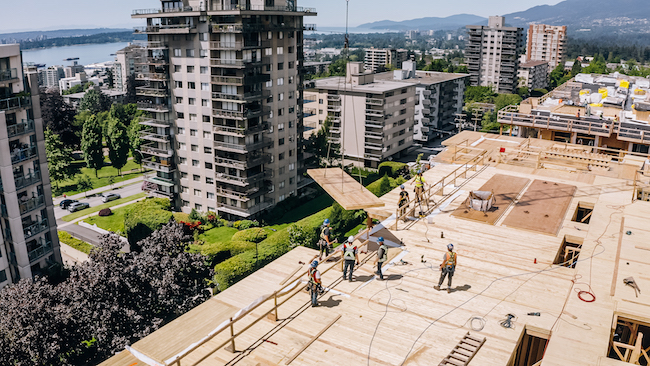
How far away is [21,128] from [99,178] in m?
58.3

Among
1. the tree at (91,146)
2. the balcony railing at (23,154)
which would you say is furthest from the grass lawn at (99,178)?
the balcony railing at (23,154)

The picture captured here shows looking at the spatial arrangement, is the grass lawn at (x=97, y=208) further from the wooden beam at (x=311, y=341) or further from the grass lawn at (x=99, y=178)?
the wooden beam at (x=311, y=341)

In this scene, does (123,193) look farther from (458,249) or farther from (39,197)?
(458,249)

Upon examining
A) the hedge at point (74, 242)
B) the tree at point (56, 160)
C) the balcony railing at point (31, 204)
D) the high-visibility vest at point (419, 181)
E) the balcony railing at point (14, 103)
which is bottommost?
the hedge at point (74, 242)

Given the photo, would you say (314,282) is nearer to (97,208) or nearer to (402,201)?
(402,201)

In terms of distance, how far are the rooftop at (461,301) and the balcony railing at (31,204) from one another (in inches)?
1315

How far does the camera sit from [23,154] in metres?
48.3

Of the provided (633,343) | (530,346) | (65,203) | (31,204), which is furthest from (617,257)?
(65,203)

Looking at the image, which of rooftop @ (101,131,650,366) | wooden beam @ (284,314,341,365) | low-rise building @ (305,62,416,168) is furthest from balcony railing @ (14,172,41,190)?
low-rise building @ (305,62,416,168)

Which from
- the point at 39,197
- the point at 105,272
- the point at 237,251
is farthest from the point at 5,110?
the point at 237,251

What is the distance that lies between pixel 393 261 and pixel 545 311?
25.9 ft

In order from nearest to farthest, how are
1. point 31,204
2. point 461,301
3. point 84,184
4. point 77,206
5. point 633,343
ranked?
point 633,343
point 461,301
point 31,204
point 77,206
point 84,184

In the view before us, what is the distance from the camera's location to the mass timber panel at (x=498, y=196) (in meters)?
32.9

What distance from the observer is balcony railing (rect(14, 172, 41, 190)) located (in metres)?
48.0
